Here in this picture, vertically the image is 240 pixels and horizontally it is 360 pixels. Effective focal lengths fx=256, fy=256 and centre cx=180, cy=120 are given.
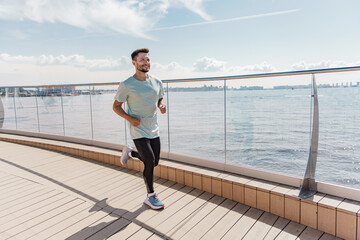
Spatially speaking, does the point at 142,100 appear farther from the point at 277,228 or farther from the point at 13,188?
the point at 13,188

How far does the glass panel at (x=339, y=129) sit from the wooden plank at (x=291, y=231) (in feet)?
1.64

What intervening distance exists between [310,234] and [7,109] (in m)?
7.48

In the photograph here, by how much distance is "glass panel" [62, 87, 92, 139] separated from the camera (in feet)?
16.1

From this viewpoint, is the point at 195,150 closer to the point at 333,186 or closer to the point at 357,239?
the point at 333,186

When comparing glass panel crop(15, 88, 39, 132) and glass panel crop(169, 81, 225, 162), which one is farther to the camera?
glass panel crop(15, 88, 39, 132)

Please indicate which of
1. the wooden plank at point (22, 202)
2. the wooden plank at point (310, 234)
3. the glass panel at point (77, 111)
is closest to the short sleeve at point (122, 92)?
the wooden plank at point (22, 202)

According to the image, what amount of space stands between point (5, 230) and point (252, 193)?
227cm

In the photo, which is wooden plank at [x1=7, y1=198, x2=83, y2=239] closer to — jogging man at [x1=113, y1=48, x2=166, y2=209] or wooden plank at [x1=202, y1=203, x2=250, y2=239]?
jogging man at [x1=113, y1=48, x2=166, y2=209]

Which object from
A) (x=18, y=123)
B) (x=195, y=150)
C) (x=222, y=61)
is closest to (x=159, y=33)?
(x=222, y=61)

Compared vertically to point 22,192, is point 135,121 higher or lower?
higher

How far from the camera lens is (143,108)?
2459mm

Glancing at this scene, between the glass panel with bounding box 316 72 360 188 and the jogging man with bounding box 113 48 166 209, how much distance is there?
157 centimetres

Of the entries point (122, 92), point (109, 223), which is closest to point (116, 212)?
point (109, 223)

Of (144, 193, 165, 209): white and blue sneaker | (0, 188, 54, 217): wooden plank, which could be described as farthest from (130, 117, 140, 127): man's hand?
(0, 188, 54, 217): wooden plank
